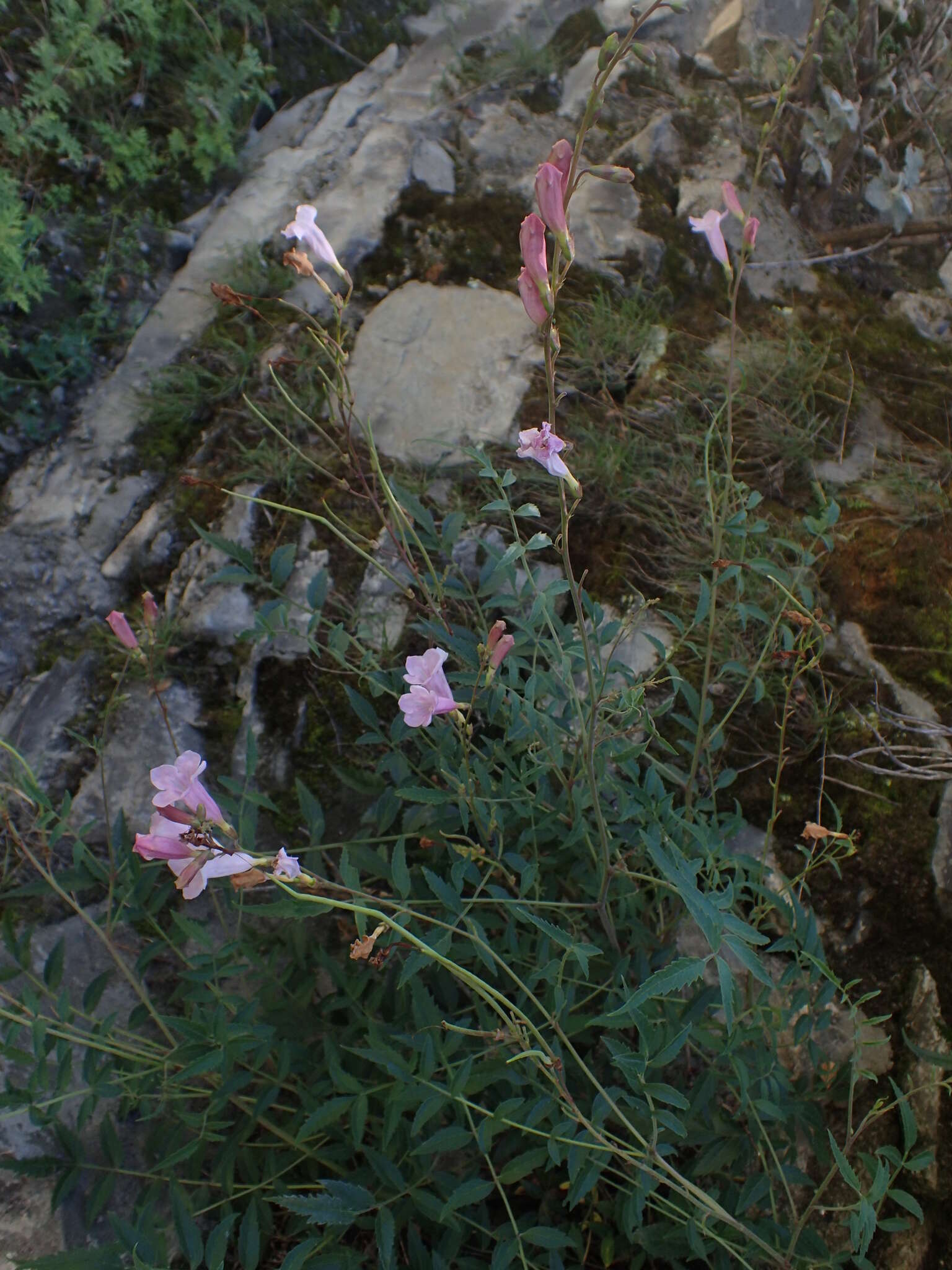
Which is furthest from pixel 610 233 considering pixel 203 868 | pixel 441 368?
pixel 203 868

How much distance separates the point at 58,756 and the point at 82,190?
216cm

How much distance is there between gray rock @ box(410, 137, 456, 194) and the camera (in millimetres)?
3295

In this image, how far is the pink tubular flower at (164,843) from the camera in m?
1.19

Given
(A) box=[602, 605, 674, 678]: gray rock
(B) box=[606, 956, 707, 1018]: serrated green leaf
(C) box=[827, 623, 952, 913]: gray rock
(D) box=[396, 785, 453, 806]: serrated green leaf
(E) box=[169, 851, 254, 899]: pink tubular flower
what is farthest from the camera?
(A) box=[602, 605, 674, 678]: gray rock

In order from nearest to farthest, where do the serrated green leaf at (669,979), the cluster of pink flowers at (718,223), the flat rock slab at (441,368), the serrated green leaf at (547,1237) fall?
the serrated green leaf at (669,979) → the serrated green leaf at (547,1237) → the cluster of pink flowers at (718,223) → the flat rock slab at (441,368)

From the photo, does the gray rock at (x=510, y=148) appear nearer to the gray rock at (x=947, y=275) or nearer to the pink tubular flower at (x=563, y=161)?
the gray rock at (x=947, y=275)

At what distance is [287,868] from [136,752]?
4.68 feet

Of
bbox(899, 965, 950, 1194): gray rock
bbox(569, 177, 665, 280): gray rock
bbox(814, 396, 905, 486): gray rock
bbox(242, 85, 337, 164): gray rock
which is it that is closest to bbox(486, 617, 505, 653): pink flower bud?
bbox(899, 965, 950, 1194): gray rock

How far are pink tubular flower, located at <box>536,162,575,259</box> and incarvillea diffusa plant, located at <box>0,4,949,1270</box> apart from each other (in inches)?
1.1

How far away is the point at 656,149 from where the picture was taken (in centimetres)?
336

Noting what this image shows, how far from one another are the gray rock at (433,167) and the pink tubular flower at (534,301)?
7.84 feet

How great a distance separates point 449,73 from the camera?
3682 mm

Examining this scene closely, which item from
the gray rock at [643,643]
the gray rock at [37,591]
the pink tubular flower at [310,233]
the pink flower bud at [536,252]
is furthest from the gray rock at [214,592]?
the pink flower bud at [536,252]

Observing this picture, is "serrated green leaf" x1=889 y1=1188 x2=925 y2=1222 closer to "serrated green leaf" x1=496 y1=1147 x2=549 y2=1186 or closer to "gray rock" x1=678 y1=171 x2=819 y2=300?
"serrated green leaf" x1=496 y1=1147 x2=549 y2=1186
